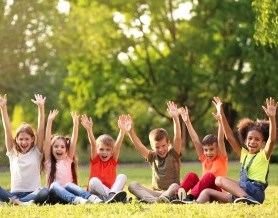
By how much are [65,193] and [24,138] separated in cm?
103

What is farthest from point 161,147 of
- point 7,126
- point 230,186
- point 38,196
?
point 7,126

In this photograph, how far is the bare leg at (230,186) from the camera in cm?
1038

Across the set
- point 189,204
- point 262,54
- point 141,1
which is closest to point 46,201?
point 189,204

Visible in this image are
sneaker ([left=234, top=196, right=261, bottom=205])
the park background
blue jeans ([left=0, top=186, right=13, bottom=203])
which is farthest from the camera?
the park background

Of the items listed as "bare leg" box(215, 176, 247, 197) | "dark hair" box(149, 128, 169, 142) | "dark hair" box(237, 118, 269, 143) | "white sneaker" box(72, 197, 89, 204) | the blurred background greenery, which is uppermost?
the blurred background greenery

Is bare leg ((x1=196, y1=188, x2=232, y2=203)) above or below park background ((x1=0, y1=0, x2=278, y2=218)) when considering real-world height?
below

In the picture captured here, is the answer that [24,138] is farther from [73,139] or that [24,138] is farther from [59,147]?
[73,139]

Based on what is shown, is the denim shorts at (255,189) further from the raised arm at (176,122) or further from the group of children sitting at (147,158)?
the raised arm at (176,122)

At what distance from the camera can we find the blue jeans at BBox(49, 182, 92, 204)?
10.8 metres

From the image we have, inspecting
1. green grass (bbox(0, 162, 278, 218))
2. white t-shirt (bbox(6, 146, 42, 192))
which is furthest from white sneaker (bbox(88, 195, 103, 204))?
white t-shirt (bbox(6, 146, 42, 192))

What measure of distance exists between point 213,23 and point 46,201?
86.1 ft

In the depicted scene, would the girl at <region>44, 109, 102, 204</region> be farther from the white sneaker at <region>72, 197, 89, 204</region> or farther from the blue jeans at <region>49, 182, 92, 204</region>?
the white sneaker at <region>72, 197, 89, 204</region>

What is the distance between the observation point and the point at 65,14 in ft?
128

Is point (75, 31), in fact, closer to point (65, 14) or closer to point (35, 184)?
point (65, 14)
